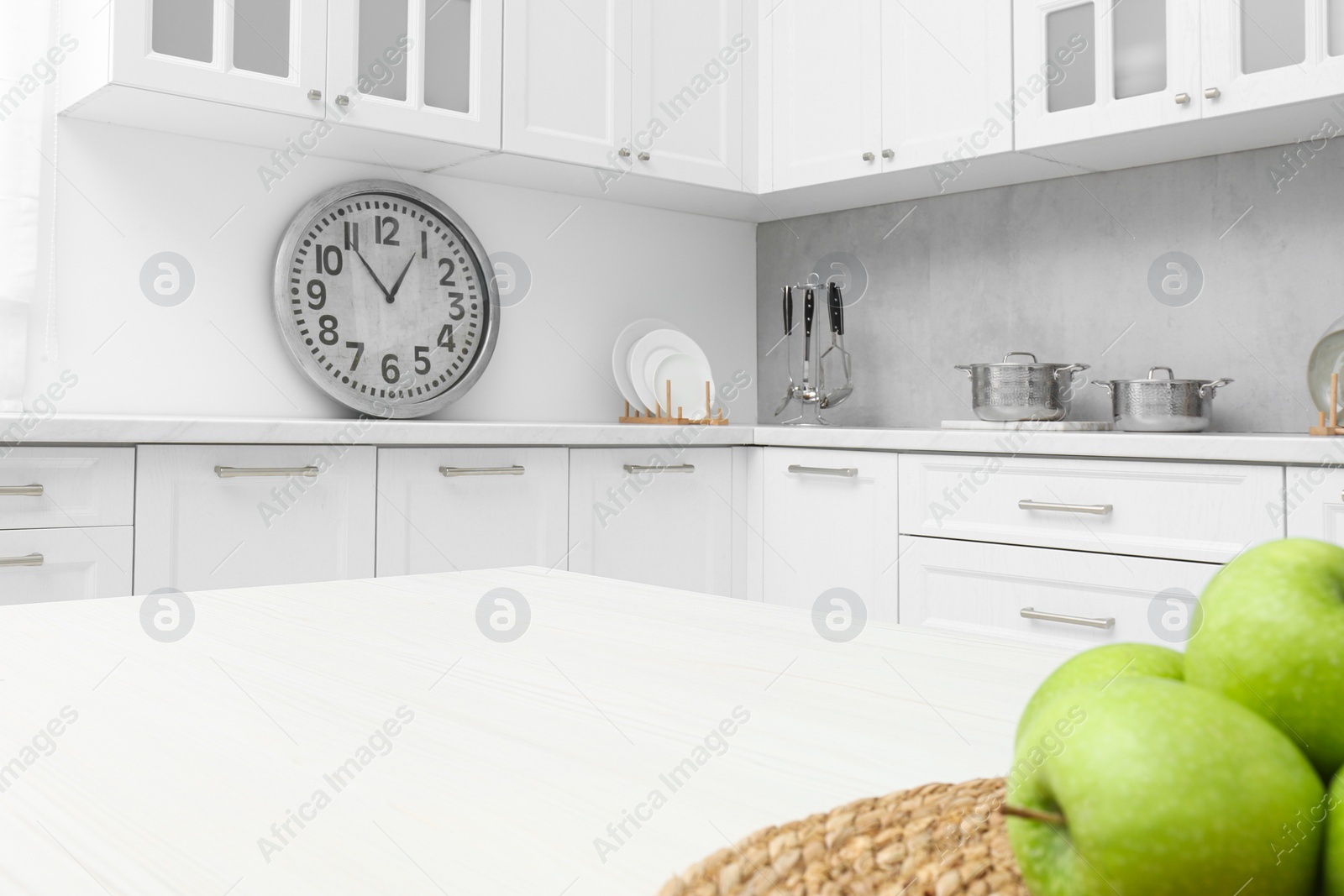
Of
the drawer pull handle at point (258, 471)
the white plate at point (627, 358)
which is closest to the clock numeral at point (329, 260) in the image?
the drawer pull handle at point (258, 471)

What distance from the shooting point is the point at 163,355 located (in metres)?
2.66

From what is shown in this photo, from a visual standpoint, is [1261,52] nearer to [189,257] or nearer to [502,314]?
[502,314]

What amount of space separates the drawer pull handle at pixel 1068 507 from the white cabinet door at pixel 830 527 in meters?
Result: 0.35

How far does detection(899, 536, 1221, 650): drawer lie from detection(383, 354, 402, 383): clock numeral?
137cm

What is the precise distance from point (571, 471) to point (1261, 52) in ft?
5.84

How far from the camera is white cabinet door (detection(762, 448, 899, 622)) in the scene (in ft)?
8.86

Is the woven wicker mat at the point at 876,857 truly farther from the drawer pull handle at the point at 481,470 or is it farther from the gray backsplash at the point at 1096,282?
the gray backsplash at the point at 1096,282

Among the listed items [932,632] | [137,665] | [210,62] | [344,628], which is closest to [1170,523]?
[932,632]

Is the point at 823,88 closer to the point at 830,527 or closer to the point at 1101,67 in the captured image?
the point at 1101,67

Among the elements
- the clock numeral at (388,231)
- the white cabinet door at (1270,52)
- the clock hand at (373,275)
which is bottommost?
the clock hand at (373,275)

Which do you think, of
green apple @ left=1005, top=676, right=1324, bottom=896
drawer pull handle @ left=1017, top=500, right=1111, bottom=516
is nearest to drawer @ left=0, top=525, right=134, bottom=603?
drawer pull handle @ left=1017, top=500, right=1111, bottom=516

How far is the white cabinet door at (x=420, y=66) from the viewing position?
2584mm

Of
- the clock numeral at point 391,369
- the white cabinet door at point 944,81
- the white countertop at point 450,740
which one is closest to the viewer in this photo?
the white countertop at point 450,740

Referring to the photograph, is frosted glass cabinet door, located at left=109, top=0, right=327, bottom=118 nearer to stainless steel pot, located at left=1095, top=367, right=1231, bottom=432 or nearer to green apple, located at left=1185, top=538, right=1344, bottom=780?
stainless steel pot, located at left=1095, top=367, right=1231, bottom=432
